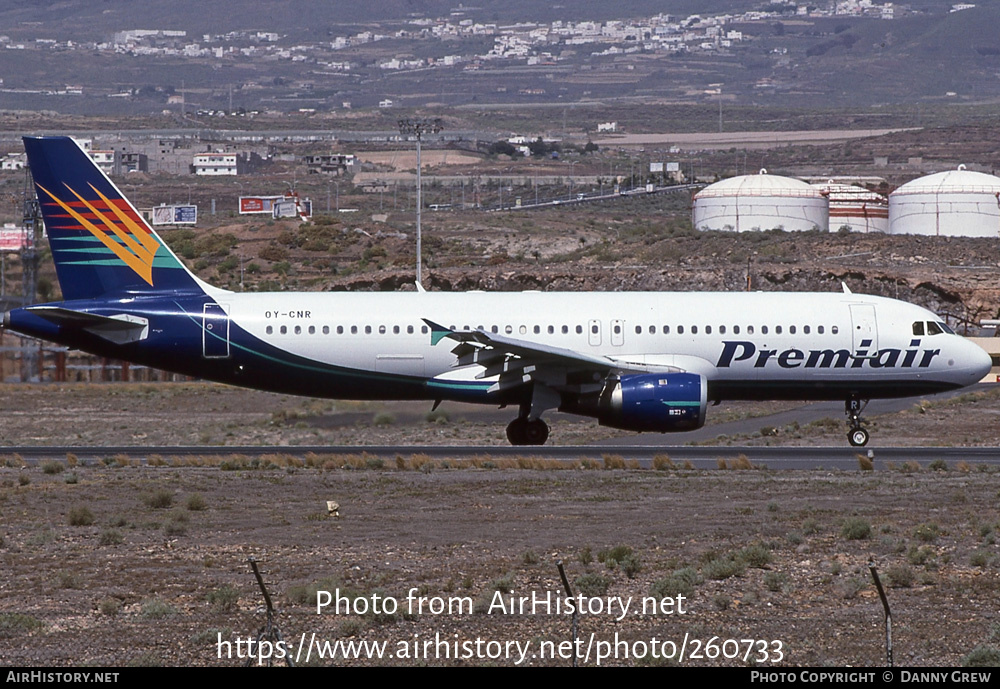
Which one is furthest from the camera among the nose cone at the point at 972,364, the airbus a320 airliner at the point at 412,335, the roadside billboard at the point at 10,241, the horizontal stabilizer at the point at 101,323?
the roadside billboard at the point at 10,241

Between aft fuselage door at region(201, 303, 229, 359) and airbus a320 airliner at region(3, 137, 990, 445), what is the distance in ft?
0.08

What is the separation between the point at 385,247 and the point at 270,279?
1210 cm

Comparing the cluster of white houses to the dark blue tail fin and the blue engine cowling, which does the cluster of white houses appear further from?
the dark blue tail fin

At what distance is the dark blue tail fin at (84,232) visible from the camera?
116ft

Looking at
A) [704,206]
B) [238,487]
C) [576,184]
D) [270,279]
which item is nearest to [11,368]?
[270,279]

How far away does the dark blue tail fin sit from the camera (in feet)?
116

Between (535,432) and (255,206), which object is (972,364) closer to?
(535,432)

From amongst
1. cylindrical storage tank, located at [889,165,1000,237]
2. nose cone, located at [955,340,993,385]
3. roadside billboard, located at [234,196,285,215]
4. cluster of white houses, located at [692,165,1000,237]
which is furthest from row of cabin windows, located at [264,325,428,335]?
roadside billboard, located at [234,196,285,215]

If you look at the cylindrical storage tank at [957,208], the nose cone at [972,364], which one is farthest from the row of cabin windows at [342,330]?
the cylindrical storage tank at [957,208]

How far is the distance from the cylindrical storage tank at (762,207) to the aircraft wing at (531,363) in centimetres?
7690

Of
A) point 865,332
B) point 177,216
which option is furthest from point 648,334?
point 177,216

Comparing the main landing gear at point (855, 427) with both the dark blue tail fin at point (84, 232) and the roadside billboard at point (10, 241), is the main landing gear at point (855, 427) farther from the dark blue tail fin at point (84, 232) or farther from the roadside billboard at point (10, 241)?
the roadside billboard at point (10, 241)

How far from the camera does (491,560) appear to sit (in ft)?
67.1

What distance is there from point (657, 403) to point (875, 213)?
89.6m
